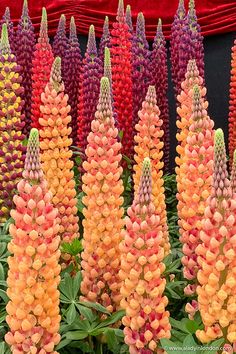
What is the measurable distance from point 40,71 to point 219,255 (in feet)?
5.51

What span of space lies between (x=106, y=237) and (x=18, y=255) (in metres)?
0.34

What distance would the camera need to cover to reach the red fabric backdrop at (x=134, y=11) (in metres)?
4.23

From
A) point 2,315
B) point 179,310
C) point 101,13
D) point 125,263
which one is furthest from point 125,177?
point 101,13

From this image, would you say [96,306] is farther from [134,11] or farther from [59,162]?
[134,11]

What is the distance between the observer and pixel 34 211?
1.34 meters

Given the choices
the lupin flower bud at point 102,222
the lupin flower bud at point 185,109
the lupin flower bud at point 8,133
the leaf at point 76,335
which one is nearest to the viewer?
the leaf at point 76,335

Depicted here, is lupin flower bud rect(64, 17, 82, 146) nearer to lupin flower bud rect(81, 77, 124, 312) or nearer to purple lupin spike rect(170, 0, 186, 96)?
purple lupin spike rect(170, 0, 186, 96)

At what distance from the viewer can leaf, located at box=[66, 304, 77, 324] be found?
60.8 inches

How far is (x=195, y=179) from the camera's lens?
5.48 feet

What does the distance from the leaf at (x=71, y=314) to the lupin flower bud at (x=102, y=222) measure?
81mm

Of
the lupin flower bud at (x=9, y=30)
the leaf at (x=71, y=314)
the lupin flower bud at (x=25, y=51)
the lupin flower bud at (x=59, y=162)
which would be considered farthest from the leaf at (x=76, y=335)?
the lupin flower bud at (x=9, y=30)

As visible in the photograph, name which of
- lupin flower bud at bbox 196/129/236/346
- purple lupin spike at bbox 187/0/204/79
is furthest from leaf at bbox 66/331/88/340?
purple lupin spike at bbox 187/0/204/79

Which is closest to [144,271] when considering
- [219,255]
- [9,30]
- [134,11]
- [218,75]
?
[219,255]

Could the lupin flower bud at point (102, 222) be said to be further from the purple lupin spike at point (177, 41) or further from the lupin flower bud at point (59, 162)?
the purple lupin spike at point (177, 41)
